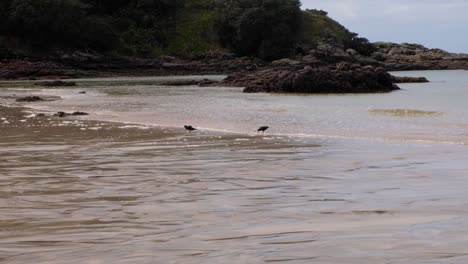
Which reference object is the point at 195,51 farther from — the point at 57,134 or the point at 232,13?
the point at 57,134

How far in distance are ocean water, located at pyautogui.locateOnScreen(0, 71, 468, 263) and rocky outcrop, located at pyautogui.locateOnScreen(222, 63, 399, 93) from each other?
15385 mm

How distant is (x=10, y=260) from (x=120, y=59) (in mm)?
55001

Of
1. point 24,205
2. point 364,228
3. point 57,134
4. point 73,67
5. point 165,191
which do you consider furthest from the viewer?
point 73,67

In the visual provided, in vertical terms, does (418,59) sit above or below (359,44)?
below

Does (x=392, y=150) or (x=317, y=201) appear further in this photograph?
(x=392, y=150)

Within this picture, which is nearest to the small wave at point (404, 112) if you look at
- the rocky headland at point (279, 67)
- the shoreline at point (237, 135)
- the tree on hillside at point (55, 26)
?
the shoreline at point (237, 135)

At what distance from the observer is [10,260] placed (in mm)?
3246

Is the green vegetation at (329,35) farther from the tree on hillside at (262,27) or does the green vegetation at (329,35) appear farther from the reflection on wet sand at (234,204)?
the reflection on wet sand at (234,204)

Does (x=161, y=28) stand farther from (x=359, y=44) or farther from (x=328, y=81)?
(x=328, y=81)

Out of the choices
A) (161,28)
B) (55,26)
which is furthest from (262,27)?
(55,26)

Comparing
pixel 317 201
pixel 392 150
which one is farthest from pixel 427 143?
pixel 317 201

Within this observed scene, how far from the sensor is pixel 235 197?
4.85m

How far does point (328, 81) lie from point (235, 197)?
21193mm

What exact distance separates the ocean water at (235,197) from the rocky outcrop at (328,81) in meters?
15.4
